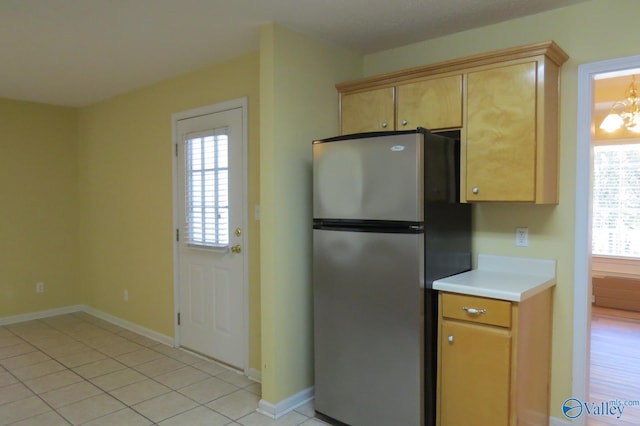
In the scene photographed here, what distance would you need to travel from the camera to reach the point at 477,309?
2.15m

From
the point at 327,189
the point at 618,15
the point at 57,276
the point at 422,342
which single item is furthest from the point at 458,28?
the point at 57,276

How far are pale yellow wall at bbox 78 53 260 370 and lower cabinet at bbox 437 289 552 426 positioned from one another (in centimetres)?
150

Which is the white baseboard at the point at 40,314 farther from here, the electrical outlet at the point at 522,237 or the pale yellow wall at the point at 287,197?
the electrical outlet at the point at 522,237

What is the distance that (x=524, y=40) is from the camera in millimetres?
2600

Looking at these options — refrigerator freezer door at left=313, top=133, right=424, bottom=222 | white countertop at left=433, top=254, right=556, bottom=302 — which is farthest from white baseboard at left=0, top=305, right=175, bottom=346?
white countertop at left=433, top=254, right=556, bottom=302

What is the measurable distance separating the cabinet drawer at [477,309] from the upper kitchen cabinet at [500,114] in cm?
57

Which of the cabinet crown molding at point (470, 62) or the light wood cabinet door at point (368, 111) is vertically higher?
the cabinet crown molding at point (470, 62)

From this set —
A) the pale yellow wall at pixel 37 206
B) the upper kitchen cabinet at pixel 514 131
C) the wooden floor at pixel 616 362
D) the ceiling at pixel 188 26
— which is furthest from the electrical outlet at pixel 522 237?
the pale yellow wall at pixel 37 206

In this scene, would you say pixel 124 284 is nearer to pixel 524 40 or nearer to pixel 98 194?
pixel 98 194

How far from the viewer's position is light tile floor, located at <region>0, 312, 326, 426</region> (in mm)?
2715

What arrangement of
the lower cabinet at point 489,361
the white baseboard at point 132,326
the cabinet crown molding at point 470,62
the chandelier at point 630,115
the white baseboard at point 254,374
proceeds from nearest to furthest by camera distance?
1. the lower cabinet at point 489,361
2. the cabinet crown molding at point 470,62
3. the white baseboard at point 254,374
4. the chandelier at point 630,115
5. the white baseboard at point 132,326

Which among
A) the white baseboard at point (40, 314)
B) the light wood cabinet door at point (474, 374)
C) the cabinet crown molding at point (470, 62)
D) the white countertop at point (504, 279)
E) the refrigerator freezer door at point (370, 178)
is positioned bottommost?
the white baseboard at point (40, 314)

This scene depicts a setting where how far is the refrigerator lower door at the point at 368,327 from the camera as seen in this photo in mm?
2266

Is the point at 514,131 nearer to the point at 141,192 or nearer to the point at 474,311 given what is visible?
the point at 474,311
